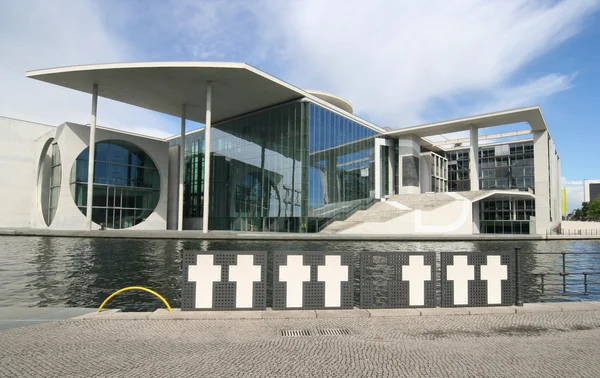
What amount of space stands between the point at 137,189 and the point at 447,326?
45.0 m

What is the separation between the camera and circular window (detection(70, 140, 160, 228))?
41.5 m

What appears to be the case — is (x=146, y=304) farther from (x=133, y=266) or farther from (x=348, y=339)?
(x=133, y=266)

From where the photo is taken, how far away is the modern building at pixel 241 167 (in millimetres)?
39844

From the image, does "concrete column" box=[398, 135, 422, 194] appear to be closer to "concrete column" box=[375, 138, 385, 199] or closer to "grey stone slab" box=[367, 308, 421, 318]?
"concrete column" box=[375, 138, 385, 199]

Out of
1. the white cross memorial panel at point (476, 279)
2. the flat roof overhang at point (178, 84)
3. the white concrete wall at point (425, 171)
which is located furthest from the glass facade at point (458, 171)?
the white cross memorial panel at point (476, 279)

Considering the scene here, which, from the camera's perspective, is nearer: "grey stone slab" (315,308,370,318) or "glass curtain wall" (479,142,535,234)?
"grey stone slab" (315,308,370,318)

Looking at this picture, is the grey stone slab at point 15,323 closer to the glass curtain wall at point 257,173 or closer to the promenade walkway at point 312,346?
the promenade walkway at point 312,346

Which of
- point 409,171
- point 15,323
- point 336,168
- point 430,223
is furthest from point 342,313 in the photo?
point 409,171

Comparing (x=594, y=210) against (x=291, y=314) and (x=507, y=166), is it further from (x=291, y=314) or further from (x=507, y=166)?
(x=291, y=314)

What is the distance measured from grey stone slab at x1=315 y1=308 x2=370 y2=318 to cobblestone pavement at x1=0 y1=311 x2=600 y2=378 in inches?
7.4

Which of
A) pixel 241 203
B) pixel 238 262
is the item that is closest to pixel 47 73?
pixel 241 203

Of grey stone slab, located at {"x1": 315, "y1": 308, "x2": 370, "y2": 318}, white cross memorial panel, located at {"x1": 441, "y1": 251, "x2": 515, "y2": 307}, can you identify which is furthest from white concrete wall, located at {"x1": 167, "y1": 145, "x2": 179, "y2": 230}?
white cross memorial panel, located at {"x1": 441, "y1": 251, "x2": 515, "y2": 307}

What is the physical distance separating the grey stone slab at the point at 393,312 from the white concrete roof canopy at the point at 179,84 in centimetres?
3143

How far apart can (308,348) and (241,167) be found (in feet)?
142
